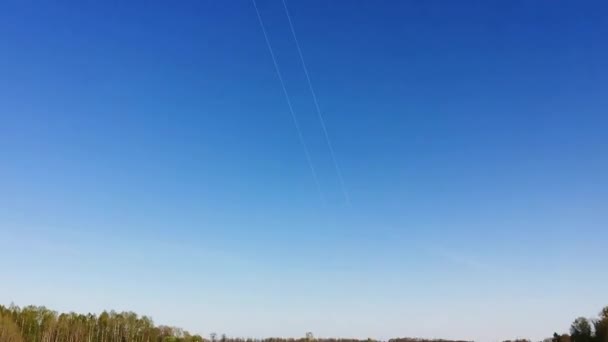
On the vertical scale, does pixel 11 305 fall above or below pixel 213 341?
above

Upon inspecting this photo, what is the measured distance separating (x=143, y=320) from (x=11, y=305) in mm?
29474

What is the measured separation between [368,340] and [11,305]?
131 meters

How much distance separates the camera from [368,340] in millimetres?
196875

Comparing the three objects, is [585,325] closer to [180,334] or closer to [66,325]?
[180,334]

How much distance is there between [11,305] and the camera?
111m

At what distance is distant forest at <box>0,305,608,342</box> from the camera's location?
82312 millimetres

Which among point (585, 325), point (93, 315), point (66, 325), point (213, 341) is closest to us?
point (585, 325)

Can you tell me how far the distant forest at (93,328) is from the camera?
82.3 m

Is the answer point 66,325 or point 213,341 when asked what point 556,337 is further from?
point 213,341

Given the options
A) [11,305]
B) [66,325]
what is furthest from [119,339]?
[11,305]

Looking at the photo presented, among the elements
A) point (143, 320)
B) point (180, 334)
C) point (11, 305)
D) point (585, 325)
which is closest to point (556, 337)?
point (585, 325)

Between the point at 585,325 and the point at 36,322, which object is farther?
the point at 36,322

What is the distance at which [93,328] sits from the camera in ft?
374

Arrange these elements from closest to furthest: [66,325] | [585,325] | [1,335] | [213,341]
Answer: [1,335], [585,325], [66,325], [213,341]
